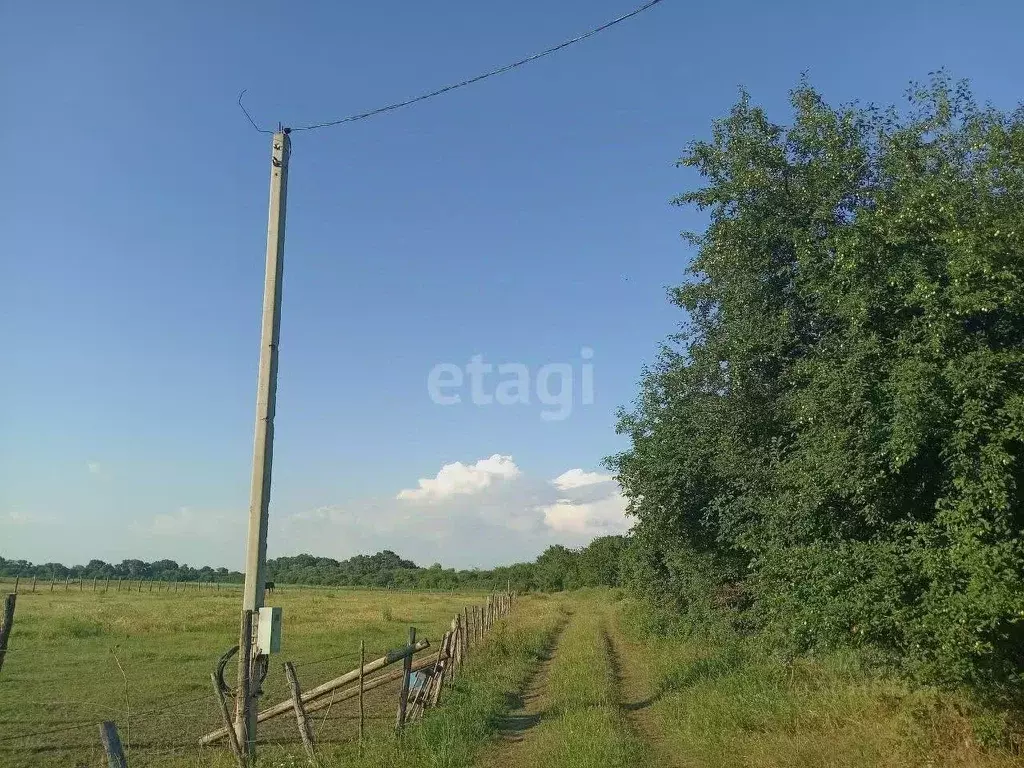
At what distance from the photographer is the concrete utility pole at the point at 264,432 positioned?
9.15m

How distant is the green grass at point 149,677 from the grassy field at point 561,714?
0.24ft

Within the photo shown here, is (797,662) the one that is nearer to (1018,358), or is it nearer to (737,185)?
(1018,358)

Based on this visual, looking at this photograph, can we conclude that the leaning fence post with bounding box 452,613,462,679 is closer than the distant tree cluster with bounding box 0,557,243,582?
Yes

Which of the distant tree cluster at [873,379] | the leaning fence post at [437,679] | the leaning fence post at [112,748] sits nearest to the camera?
the leaning fence post at [112,748]

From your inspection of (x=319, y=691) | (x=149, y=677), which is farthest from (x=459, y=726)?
(x=149, y=677)

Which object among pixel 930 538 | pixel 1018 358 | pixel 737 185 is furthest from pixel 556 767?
pixel 737 185

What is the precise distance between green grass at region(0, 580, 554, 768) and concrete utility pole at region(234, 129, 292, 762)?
0.93m

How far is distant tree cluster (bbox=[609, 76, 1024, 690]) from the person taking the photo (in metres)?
8.70

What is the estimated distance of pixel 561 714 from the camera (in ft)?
44.1

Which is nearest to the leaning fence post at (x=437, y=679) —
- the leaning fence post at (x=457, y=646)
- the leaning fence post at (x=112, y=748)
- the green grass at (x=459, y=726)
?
the green grass at (x=459, y=726)

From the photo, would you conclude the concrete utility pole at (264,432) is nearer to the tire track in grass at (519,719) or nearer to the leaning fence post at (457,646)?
the tire track in grass at (519,719)

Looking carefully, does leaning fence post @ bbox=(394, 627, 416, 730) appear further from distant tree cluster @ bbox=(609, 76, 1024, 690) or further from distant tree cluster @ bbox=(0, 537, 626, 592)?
distant tree cluster @ bbox=(0, 537, 626, 592)

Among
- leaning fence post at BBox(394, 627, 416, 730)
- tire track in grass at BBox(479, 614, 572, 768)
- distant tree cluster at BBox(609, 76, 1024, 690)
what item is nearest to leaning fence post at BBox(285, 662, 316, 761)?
leaning fence post at BBox(394, 627, 416, 730)

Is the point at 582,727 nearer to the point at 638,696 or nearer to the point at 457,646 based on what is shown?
the point at 638,696
